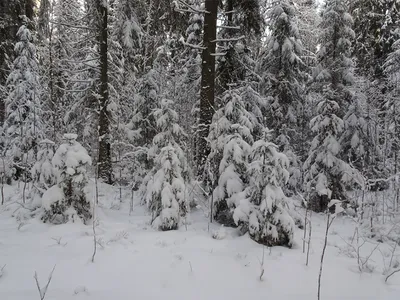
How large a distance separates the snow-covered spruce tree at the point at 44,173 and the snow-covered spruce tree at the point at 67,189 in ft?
1.10

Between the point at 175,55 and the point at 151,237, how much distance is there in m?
12.5

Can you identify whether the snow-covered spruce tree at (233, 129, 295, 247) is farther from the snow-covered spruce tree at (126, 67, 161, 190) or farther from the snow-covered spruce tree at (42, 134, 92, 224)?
the snow-covered spruce tree at (126, 67, 161, 190)

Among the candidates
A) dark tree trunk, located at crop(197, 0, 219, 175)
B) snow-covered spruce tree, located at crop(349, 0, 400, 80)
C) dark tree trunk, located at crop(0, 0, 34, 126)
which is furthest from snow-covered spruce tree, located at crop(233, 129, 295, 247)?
snow-covered spruce tree, located at crop(349, 0, 400, 80)

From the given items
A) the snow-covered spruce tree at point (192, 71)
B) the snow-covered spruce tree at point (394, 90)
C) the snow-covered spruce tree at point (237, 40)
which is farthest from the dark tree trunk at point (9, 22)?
the snow-covered spruce tree at point (394, 90)

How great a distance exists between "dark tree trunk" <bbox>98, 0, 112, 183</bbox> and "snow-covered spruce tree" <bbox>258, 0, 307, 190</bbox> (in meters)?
6.44

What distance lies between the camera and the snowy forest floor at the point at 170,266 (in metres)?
4.22

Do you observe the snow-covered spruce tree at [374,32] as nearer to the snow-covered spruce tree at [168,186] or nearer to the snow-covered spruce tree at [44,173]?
the snow-covered spruce tree at [168,186]

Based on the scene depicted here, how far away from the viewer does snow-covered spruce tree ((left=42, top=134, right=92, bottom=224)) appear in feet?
21.0

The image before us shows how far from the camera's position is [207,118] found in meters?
8.96

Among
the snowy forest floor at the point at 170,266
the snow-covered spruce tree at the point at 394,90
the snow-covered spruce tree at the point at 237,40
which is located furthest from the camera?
the snow-covered spruce tree at the point at 394,90

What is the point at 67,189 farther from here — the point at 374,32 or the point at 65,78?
the point at 374,32

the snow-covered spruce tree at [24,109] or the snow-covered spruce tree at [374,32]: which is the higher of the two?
the snow-covered spruce tree at [374,32]

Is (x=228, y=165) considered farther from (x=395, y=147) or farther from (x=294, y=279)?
(x=395, y=147)

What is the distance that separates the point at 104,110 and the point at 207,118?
14.5 ft
